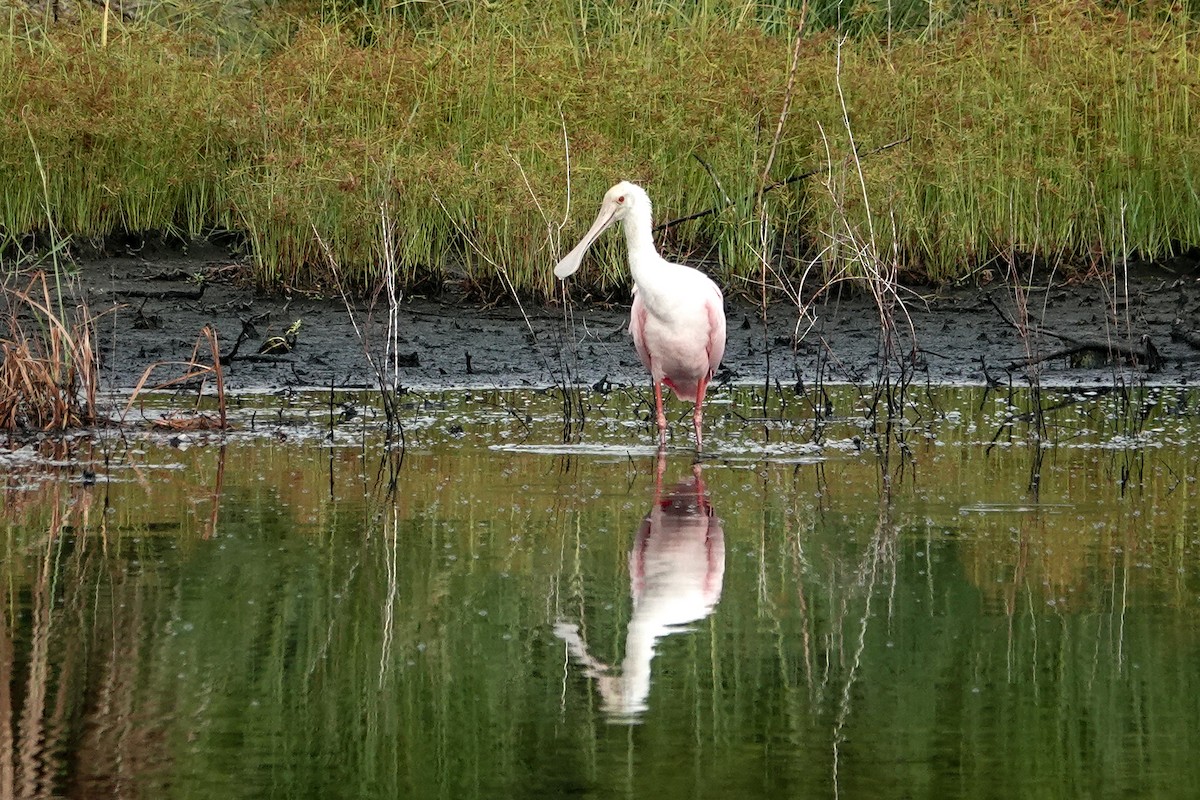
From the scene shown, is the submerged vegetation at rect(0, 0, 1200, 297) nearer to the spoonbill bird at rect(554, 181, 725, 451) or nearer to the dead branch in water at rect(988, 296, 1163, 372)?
the dead branch in water at rect(988, 296, 1163, 372)

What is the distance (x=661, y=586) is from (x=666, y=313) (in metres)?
3.24

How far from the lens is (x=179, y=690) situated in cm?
422

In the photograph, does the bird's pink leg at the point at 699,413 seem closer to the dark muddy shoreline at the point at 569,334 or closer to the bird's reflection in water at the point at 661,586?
the dark muddy shoreline at the point at 569,334

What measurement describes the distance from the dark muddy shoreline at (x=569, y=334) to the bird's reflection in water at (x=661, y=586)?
9.92ft

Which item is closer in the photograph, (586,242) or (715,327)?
(715,327)

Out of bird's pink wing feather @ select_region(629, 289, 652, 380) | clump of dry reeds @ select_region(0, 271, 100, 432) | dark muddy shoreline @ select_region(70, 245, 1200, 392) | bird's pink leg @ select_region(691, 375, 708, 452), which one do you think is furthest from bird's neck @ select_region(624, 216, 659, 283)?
clump of dry reeds @ select_region(0, 271, 100, 432)

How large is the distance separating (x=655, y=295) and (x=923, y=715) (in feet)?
14.6

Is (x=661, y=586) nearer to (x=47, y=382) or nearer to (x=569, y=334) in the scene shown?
(x=47, y=382)

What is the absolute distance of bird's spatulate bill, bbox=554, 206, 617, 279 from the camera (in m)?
8.72

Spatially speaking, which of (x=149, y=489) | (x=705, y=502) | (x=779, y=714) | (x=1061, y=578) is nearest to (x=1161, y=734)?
(x=779, y=714)

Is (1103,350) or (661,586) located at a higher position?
(1103,350)

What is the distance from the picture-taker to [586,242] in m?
8.93

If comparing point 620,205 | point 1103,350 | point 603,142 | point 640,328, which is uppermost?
point 603,142

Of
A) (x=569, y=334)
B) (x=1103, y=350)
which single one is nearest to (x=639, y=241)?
(x=569, y=334)
